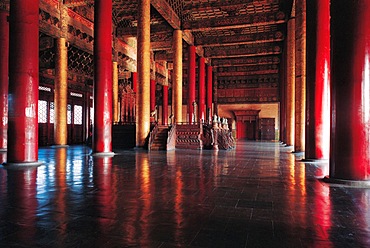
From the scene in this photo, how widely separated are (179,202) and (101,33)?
8.84 metres

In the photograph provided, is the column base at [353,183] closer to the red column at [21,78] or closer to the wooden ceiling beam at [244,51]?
the red column at [21,78]

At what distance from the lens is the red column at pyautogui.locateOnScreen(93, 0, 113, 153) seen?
10805 millimetres

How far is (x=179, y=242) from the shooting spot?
2436 mm

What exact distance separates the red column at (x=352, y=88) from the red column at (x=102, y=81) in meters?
7.83

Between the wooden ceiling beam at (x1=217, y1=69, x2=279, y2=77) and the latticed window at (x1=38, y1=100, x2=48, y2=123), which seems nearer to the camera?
the latticed window at (x1=38, y1=100, x2=48, y2=123)

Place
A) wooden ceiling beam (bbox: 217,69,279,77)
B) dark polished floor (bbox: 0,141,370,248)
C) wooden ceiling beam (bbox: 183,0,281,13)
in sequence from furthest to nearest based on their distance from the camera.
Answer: wooden ceiling beam (bbox: 217,69,279,77) → wooden ceiling beam (bbox: 183,0,281,13) → dark polished floor (bbox: 0,141,370,248)

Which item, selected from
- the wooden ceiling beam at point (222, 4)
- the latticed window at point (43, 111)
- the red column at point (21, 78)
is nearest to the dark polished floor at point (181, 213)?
the red column at point (21, 78)

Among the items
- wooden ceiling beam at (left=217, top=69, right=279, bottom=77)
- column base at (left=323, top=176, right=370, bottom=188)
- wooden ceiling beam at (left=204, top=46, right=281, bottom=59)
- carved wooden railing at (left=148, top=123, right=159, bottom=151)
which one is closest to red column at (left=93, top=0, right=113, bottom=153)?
carved wooden railing at (left=148, top=123, right=159, bottom=151)

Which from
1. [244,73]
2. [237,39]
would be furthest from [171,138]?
[244,73]

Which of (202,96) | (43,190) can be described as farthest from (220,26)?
(43,190)

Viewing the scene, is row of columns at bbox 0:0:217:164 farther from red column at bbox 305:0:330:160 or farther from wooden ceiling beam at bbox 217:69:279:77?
wooden ceiling beam at bbox 217:69:279:77

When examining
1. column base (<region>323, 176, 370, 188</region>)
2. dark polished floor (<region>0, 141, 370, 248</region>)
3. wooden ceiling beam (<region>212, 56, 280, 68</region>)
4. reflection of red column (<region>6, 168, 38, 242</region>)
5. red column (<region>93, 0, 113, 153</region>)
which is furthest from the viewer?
wooden ceiling beam (<region>212, 56, 280, 68</region>)

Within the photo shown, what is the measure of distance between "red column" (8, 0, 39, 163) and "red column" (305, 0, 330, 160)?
7.56 metres

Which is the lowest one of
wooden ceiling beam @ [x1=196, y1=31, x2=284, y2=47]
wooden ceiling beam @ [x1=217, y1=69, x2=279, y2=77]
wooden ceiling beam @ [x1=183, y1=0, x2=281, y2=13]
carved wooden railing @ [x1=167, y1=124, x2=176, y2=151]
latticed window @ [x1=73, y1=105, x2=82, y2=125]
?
carved wooden railing @ [x1=167, y1=124, x2=176, y2=151]
